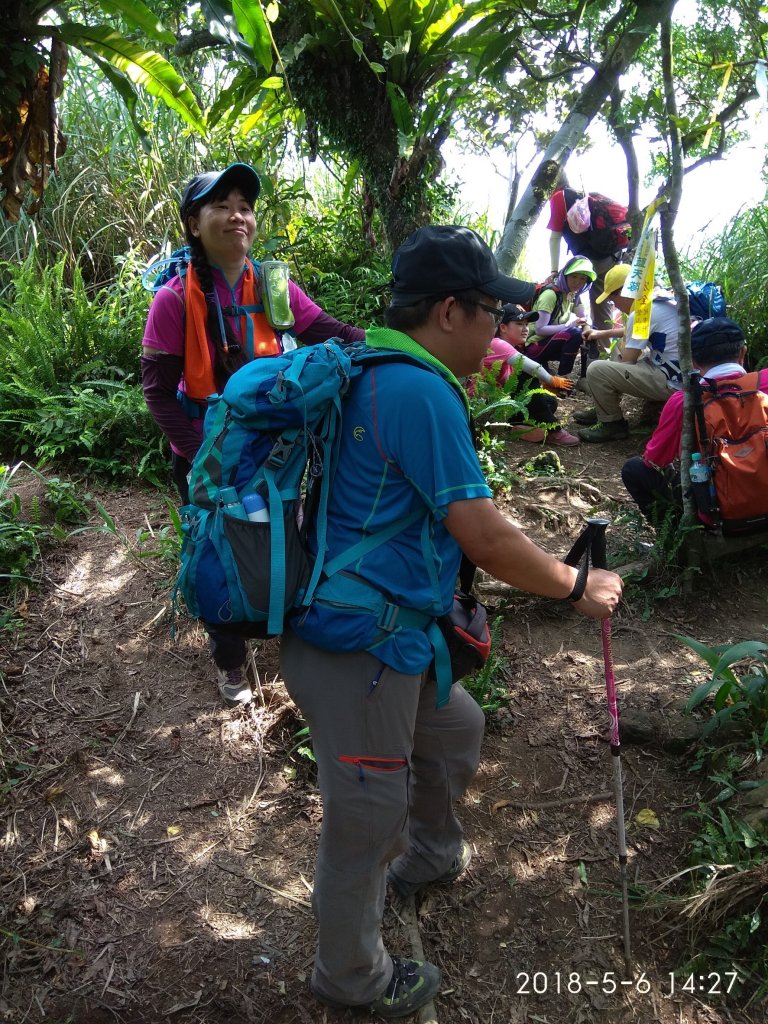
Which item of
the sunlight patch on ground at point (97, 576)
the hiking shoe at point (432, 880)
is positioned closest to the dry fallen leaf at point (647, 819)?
the hiking shoe at point (432, 880)

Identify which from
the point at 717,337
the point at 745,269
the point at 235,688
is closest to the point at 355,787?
the point at 235,688

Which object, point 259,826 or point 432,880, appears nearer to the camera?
point 432,880

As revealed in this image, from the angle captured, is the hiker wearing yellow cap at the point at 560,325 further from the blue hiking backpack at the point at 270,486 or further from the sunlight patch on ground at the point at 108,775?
the blue hiking backpack at the point at 270,486

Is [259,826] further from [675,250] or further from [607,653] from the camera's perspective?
[675,250]

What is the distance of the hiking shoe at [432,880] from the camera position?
253 centimetres

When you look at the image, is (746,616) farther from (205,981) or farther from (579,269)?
(579,269)

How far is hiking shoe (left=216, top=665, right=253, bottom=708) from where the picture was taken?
3296mm

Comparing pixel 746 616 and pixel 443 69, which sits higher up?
pixel 443 69

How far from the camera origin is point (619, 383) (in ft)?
17.7

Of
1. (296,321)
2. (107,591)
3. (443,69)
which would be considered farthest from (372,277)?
(107,591)

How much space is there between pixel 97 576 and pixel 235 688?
1.27 metres

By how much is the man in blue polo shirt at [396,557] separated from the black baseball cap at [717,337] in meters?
2.39

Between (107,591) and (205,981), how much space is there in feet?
7.10

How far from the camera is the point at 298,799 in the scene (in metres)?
2.96
